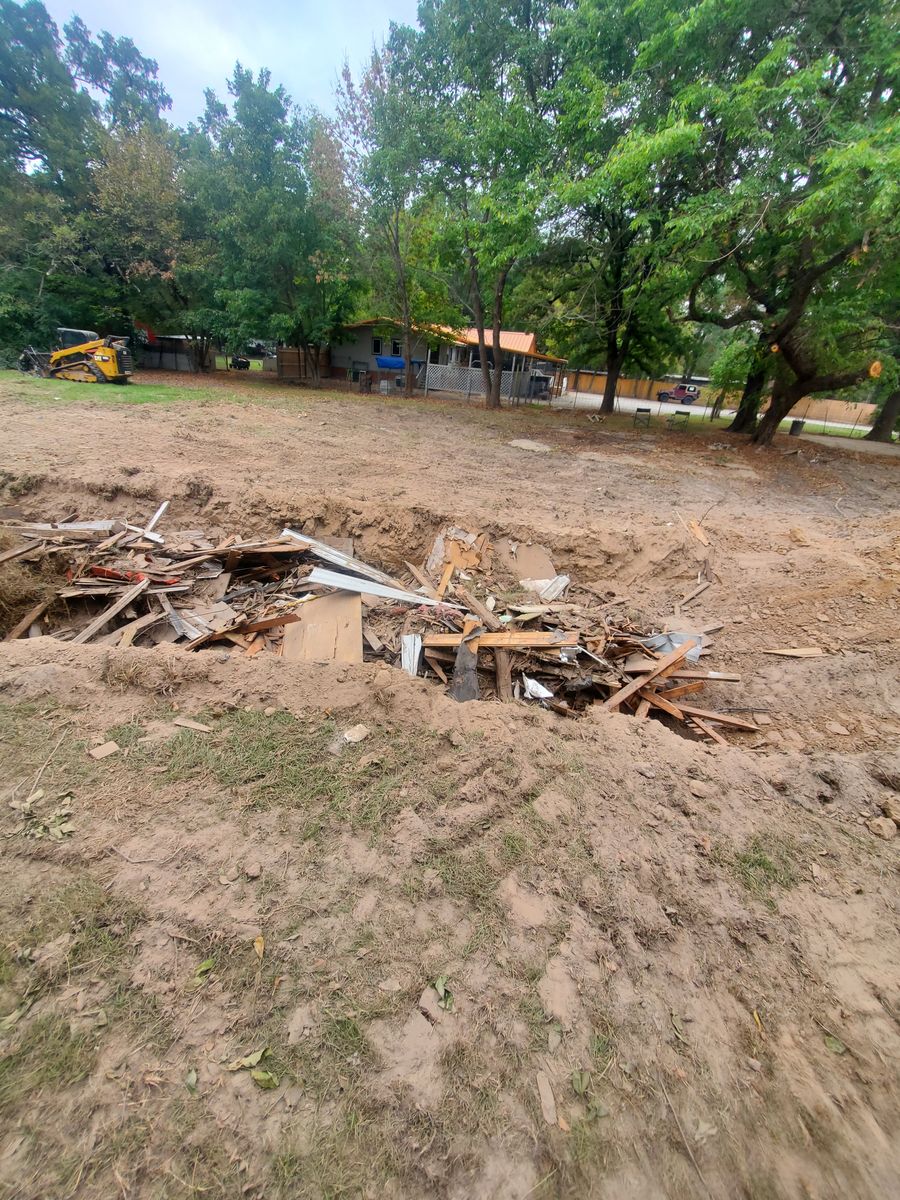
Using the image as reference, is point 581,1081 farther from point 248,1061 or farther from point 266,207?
point 266,207

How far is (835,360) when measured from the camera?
13.9 metres

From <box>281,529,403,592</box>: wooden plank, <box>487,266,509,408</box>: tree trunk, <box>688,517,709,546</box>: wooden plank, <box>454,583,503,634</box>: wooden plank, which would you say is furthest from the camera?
<box>487,266,509,408</box>: tree trunk

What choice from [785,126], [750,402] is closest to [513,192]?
[785,126]

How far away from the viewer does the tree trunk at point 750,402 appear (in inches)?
659

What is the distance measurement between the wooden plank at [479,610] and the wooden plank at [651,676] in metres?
1.27

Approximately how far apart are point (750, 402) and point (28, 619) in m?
21.2

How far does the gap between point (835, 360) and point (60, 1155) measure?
19.4m

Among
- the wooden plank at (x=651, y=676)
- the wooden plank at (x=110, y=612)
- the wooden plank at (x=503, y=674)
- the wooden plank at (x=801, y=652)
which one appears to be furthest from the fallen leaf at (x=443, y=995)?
the wooden plank at (x=801, y=652)

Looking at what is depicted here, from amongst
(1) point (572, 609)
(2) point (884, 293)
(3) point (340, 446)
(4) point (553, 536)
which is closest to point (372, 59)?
(3) point (340, 446)

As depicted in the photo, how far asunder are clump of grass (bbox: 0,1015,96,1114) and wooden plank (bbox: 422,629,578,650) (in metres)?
3.52

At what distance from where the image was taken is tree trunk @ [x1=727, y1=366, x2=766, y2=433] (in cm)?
1675

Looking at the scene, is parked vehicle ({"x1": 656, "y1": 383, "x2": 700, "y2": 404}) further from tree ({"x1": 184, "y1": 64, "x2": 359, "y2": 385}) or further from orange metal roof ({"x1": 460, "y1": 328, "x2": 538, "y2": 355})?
tree ({"x1": 184, "y1": 64, "x2": 359, "y2": 385})

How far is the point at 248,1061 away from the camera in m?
1.76

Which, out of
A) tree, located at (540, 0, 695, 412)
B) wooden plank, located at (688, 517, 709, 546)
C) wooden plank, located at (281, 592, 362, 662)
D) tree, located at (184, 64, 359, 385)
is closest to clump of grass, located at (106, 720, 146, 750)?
wooden plank, located at (281, 592, 362, 662)
